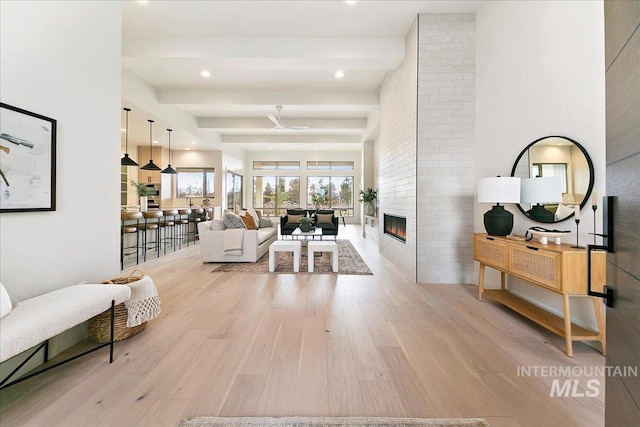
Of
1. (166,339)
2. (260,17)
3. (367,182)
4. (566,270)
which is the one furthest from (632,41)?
(367,182)

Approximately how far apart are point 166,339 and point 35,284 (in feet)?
3.11

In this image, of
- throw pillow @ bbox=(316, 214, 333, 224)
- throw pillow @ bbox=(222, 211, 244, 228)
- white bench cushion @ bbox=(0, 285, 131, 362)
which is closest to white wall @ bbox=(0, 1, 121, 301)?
white bench cushion @ bbox=(0, 285, 131, 362)

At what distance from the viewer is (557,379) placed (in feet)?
5.62

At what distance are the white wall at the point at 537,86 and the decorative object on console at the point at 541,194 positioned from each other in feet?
0.46

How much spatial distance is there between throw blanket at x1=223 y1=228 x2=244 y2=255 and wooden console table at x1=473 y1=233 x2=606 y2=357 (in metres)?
3.88

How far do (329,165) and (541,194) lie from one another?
34.0ft

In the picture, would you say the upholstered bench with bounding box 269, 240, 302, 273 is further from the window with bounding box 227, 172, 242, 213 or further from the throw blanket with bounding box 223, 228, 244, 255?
the window with bounding box 227, 172, 242, 213

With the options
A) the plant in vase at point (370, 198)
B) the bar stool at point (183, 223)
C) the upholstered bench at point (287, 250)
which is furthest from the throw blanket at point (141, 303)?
the plant in vase at point (370, 198)

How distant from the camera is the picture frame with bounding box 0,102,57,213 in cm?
164

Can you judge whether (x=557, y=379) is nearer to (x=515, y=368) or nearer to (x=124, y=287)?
(x=515, y=368)

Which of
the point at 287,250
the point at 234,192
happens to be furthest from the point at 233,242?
the point at 234,192

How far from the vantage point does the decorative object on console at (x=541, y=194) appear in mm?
2492

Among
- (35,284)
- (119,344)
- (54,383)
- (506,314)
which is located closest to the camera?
(54,383)

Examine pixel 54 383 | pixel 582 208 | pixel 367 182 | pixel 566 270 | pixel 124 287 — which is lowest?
pixel 54 383
